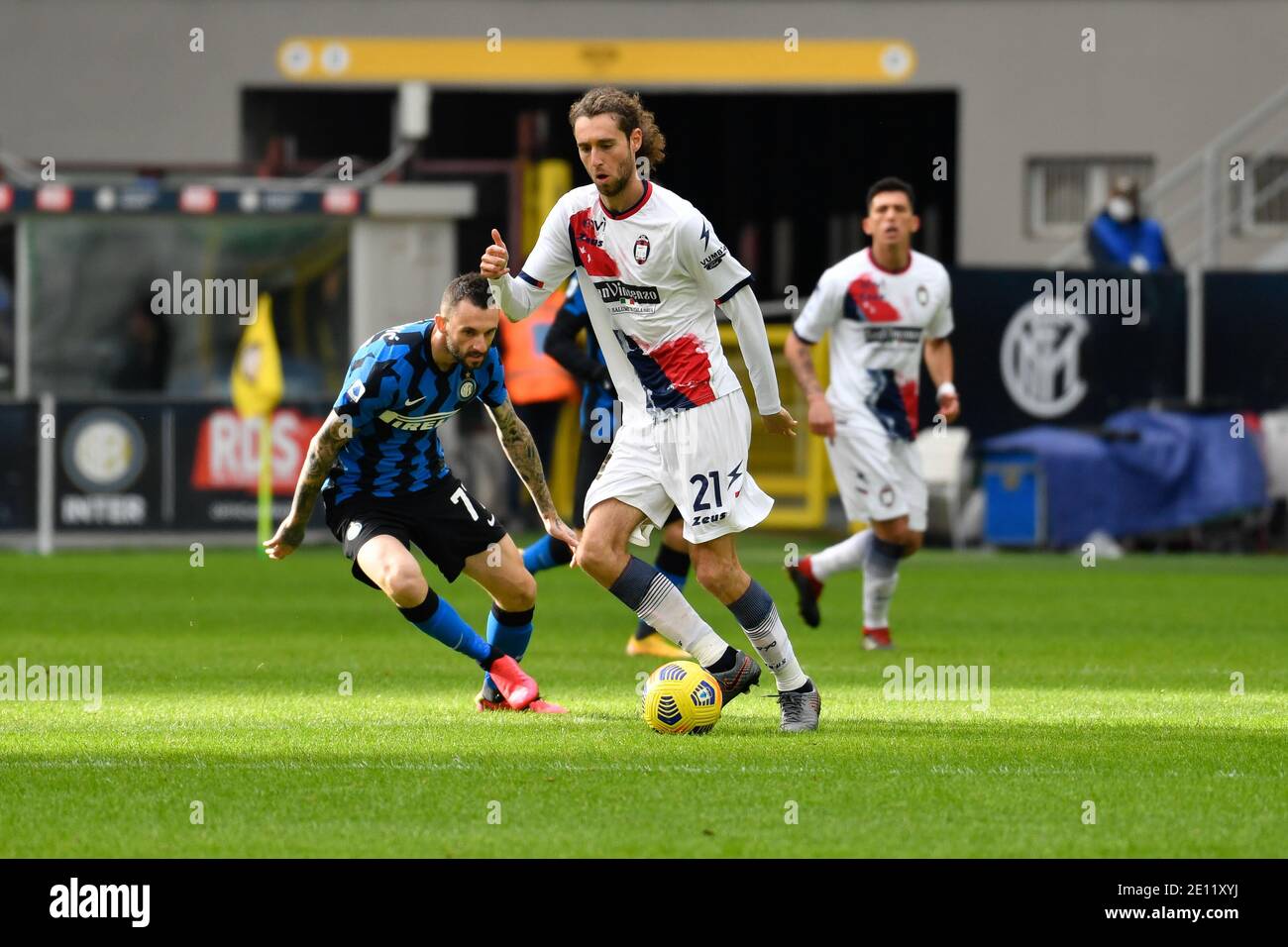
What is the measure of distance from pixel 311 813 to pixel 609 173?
96.1 inches

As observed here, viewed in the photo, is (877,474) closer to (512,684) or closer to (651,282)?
(512,684)

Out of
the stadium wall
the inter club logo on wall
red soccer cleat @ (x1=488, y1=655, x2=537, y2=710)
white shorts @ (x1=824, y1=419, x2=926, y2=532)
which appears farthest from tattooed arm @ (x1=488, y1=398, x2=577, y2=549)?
the stadium wall

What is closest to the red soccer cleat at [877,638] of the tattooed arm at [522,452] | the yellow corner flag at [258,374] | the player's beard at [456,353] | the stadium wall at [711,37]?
the tattooed arm at [522,452]

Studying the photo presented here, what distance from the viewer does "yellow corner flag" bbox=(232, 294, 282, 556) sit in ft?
66.7

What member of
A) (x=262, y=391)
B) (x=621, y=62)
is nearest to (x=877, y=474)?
(x=262, y=391)

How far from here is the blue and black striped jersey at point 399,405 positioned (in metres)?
8.66

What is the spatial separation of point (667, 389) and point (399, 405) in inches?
47.0

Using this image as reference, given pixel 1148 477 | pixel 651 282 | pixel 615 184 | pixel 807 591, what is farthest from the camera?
pixel 1148 477

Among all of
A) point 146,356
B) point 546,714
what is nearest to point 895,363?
point 546,714

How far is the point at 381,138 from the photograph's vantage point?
31.5 meters

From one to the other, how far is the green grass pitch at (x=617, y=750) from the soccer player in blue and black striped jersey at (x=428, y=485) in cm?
36

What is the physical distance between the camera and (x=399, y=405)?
28.6ft

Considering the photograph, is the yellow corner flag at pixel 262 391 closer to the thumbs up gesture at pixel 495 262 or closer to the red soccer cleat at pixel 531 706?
the red soccer cleat at pixel 531 706

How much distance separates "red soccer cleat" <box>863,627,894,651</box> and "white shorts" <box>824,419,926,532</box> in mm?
554
